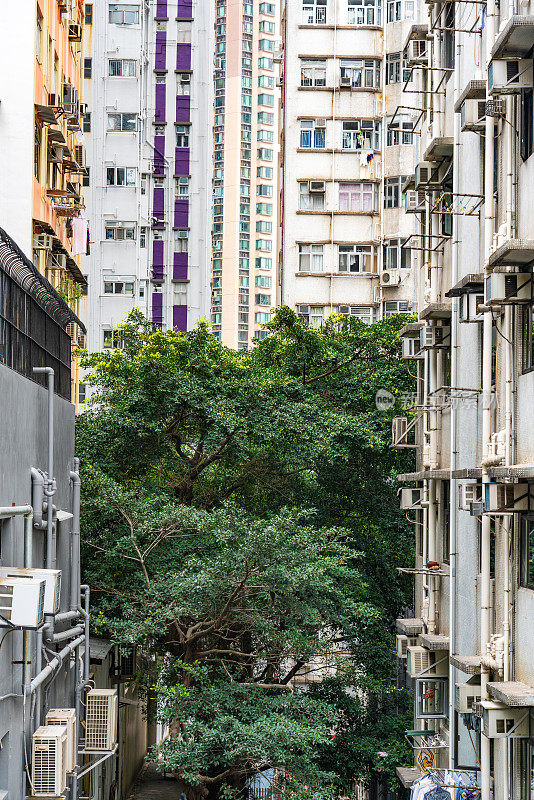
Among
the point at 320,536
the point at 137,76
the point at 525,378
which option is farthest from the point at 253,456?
the point at 137,76

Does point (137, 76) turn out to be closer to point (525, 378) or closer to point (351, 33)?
point (351, 33)

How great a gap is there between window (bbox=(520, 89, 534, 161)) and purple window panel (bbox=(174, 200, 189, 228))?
128 ft

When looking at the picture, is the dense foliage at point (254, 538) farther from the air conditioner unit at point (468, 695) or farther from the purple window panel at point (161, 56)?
the purple window panel at point (161, 56)

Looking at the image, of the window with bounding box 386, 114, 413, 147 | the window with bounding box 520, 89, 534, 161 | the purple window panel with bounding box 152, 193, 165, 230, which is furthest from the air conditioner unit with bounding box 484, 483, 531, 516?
the purple window panel with bounding box 152, 193, 165, 230

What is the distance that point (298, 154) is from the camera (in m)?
30.6

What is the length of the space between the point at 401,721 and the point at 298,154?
1720 centimetres

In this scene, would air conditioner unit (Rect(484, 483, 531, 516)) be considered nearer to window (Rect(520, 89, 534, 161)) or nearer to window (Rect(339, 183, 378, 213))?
window (Rect(520, 89, 534, 161))

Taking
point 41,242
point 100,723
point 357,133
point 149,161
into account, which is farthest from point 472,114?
point 149,161

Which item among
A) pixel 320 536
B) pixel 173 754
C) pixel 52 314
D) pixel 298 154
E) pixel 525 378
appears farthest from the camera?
pixel 298 154

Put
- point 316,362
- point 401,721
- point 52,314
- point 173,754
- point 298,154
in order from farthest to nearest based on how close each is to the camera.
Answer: point 298,154 < point 316,362 < point 401,721 < point 173,754 < point 52,314

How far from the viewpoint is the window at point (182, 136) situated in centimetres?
4856

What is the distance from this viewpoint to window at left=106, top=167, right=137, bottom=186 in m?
38.5

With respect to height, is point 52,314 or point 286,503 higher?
point 52,314

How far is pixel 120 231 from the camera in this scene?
127 ft
